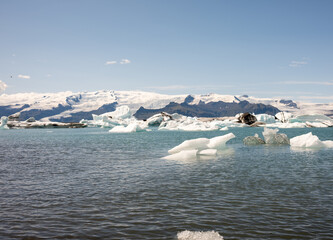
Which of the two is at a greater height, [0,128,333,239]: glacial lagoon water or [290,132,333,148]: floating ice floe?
[290,132,333,148]: floating ice floe

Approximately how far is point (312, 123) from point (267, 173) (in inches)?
4034

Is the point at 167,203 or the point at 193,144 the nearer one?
the point at 167,203

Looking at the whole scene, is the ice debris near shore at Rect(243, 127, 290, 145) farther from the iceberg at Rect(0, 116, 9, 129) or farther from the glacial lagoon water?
the iceberg at Rect(0, 116, 9, 129)

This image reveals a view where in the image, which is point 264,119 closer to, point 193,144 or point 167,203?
point 193,144

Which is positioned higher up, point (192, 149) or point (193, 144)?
point (193, 144)

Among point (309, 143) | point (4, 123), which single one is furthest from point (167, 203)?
point (4, 123)

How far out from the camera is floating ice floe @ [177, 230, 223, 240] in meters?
7.32

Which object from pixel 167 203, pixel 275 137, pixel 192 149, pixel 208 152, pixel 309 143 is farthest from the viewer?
pixel 275 137

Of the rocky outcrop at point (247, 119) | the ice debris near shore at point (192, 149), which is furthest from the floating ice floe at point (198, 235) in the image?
the rocky outcrop at point (247, 119)

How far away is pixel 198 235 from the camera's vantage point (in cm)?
746

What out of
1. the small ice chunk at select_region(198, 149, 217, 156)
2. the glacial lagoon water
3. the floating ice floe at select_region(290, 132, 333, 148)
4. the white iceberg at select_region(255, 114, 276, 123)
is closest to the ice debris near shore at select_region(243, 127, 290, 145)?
the floating ice floe at select_region(290, 132, 333, 148)

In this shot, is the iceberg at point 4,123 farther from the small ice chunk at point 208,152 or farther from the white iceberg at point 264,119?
the small ice chunk at point 208,152

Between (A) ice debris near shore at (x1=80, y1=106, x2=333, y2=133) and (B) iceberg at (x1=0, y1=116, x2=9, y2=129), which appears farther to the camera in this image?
(B) iceberg at (x1=0, y1=116, x2=9, y2=129)

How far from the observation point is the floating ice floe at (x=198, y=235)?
24.0ft
